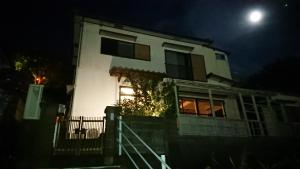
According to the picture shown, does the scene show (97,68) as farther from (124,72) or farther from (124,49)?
(124,49)

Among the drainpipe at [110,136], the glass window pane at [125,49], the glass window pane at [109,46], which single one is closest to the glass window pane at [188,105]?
the glass window pane at [125,49]

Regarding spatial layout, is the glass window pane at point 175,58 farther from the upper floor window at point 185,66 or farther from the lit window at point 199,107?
the lit window at point 199,107

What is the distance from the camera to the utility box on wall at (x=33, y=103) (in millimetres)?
8320

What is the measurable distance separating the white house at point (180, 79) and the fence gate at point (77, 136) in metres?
1.63

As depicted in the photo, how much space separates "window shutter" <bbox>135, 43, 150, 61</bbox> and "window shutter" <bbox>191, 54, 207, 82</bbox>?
3836 mm

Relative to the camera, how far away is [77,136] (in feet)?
32.8

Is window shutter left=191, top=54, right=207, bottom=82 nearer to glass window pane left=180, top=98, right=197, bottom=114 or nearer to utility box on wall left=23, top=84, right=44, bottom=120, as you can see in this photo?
glass window pane left=180, top=98, right=197, bottom=114

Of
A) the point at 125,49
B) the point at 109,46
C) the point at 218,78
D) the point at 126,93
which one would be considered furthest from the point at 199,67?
the point at 109,46

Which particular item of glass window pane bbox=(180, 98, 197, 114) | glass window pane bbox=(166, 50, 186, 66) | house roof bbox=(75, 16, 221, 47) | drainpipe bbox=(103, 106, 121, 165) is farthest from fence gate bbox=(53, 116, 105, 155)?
glass window pane bbox=(166, 50, 186, 66)

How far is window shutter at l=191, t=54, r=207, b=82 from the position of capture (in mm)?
16406

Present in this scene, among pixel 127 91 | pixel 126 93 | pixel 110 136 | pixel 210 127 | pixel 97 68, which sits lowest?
pixel 110 136

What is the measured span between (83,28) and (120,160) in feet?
34.1

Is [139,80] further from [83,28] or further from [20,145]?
[20,145]

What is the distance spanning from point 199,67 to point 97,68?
798cm
